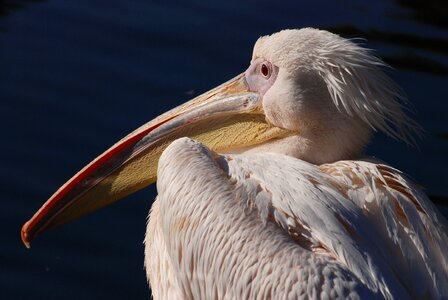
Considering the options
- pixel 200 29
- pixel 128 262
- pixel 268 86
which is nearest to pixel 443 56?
pixel 200 29

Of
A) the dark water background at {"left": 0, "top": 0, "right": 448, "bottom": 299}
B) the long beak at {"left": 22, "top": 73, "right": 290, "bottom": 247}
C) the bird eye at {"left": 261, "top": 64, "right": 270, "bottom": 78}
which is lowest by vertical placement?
the dark water background at {"left": 0, "top": 0, "right": 448, "bottom": 299}

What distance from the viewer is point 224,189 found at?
380 centimetres

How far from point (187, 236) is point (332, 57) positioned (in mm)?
873

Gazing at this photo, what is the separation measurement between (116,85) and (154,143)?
266 cm

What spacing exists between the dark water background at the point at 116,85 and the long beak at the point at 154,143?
4.07 feet

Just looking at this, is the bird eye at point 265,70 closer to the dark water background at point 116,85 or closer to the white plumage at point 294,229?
the white plumage at point 294,229

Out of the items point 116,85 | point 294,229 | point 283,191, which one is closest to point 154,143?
point 283,191

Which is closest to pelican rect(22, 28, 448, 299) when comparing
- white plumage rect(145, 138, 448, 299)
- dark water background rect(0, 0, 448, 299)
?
white plumage rect(145, 138, 448, 299)

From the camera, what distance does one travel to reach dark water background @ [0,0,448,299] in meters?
5.89

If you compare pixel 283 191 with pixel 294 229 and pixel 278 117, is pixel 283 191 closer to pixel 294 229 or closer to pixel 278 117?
pixel 294 229

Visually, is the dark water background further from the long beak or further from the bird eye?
the bird eye

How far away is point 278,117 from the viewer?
4266 millimetres

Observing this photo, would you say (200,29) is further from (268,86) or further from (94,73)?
(268,86)

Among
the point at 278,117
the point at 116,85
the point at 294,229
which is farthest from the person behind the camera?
the point at 116,85
